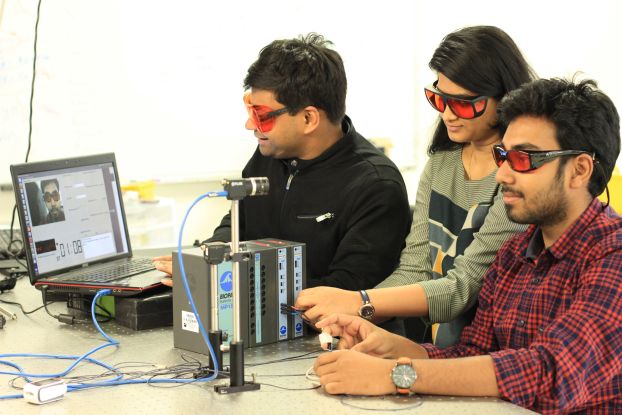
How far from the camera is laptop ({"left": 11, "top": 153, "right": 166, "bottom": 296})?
98.0 inches

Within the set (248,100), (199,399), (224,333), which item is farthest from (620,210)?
(199,399)

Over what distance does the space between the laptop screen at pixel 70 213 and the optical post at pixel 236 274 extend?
3.25 ft

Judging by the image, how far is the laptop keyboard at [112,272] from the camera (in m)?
2.50

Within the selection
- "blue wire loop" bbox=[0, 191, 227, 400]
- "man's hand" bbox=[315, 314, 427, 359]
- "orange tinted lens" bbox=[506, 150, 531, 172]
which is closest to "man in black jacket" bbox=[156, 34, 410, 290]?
"man's hand" bbox=[315, 314, 427, 359]

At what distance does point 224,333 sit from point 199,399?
0.92 ft

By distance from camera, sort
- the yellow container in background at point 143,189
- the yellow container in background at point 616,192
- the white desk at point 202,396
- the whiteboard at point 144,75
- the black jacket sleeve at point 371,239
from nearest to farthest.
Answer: the white desk at point 202,396 → the black jacket sleeve at point 371,239 → the yellow container in background at point 616,192 → the whiteboard at point 144,75 → the yellow container in background at point 143,189

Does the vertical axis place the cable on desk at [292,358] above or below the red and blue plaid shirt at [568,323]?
below

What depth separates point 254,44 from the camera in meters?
4.61

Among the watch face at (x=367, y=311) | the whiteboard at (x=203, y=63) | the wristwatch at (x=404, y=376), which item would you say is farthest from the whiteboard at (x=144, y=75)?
the wristwatch at (x=404, y=376)

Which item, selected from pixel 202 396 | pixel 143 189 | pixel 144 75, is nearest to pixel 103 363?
pixel 202 396

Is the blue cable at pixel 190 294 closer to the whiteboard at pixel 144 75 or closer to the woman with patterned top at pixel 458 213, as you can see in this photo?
Result: the woman with patterned top at pixel 458 213

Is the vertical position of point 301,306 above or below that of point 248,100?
below

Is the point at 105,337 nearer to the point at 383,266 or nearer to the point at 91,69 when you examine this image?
the point at 383,266

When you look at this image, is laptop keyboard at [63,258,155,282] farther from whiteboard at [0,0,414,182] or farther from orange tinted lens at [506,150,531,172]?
whiteboard at [0,0,414,182]
